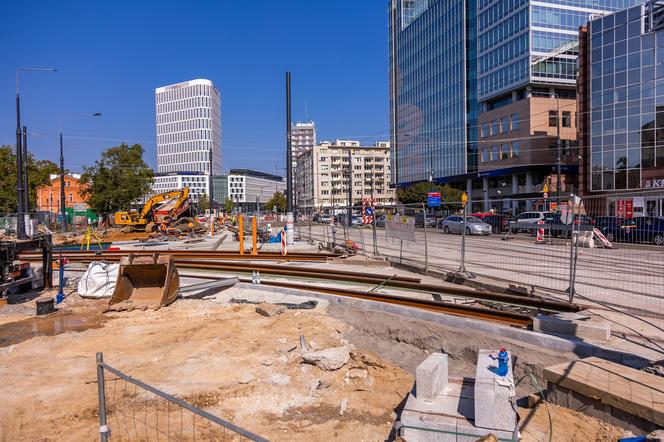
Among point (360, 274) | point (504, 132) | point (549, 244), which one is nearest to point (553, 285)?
point (549, 244)

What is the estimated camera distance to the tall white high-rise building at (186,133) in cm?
15225

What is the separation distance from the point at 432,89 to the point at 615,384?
83189 millimetres

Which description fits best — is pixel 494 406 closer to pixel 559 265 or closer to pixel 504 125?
pixel 559 265

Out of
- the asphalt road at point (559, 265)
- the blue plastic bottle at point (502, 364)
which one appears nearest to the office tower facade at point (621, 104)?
the asphalt road at point (559, 265)

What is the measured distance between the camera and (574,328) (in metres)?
6.85

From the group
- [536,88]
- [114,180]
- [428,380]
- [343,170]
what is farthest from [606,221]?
[343,170]

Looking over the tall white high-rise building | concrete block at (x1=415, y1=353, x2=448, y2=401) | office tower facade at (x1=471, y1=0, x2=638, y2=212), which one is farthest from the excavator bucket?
the tall white high-rise building

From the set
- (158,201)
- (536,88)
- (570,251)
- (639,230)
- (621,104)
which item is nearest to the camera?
(570,251)

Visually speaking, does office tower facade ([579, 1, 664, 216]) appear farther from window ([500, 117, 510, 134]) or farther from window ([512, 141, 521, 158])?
window ([500, 117, 510, 134])

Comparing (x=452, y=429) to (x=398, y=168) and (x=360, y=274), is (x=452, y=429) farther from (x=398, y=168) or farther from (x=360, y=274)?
(x=398, y=168)

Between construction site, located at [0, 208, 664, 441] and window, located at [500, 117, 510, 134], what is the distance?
180 feet

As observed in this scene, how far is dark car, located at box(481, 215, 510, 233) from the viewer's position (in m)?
16.6

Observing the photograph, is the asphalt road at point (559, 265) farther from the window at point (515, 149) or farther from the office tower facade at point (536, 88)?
the window at point (515, 149)

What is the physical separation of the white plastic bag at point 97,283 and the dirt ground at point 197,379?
2.26 metres
